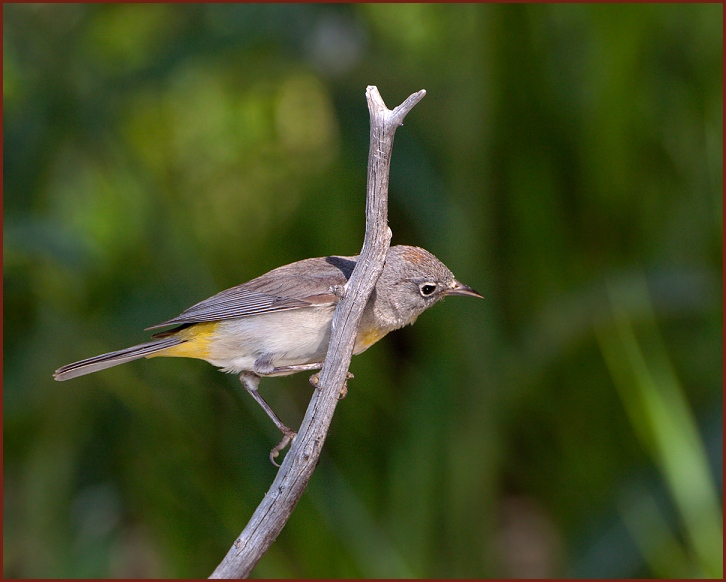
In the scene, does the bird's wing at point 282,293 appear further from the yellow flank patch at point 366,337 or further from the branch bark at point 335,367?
the branch bark at point 335,367

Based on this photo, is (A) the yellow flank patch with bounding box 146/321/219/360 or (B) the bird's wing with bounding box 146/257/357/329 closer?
(B) the bird's wing with bounding box 146/257/357/329

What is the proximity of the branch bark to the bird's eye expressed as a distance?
2.06ft

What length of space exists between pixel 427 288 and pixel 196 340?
102cm

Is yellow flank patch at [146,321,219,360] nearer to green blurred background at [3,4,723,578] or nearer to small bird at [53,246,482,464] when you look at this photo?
small bird at [53,246,482,464]

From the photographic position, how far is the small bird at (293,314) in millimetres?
3271

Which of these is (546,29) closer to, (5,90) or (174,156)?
(174,156)

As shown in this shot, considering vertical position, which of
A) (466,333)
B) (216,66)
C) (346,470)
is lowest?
(346,470)

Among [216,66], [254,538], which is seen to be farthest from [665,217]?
[254,538]

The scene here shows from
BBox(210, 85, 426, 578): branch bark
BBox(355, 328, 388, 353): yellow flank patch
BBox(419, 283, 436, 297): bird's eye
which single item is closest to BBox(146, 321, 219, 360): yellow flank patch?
BBox(355, 328, 388, 353): yellow flank patch

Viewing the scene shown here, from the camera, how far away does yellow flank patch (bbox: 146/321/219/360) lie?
353 cm

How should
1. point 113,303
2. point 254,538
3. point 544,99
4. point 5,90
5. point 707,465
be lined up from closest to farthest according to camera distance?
point 254,538
point 707,465
point 113,303
point 544,99
point 5,90

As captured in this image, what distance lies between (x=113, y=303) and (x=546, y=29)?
3229mm

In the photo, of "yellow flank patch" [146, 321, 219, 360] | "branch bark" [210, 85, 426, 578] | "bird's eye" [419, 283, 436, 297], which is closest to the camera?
"branch bark" [210, 85, 426, 578]

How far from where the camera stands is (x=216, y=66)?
5738 mm
